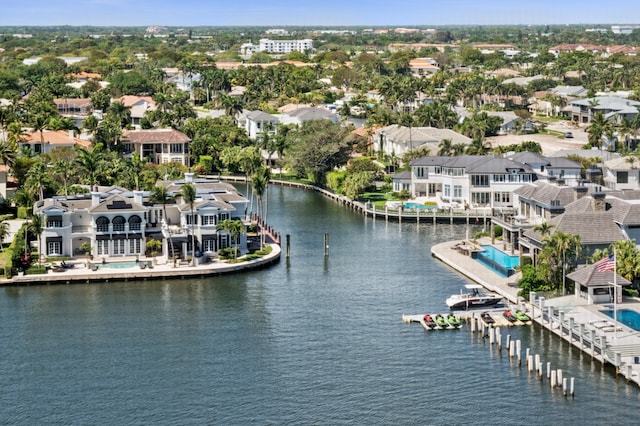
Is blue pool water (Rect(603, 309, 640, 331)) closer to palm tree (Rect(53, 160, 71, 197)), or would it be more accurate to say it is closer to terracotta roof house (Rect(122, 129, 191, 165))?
palm tree (Rect(53, 160, 71, 197))

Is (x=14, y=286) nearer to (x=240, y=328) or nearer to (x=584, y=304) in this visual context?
(x=240, y=328)

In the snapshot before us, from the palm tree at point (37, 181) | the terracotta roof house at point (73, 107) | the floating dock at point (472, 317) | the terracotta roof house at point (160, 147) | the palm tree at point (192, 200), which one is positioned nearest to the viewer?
the floating dock at point (472, 317)

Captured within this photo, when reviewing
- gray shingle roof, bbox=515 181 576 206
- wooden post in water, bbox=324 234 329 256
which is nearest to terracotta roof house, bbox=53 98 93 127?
wooden post in water, bbox=324 234 329 256

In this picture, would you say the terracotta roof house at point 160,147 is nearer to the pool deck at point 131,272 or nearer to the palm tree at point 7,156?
the palm tree at point 7,156

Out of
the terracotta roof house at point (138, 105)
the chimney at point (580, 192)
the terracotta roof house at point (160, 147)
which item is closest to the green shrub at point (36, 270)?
the chimney at point (580, 192)

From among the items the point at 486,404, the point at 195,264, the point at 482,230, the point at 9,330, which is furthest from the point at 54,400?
the point at 482,230
